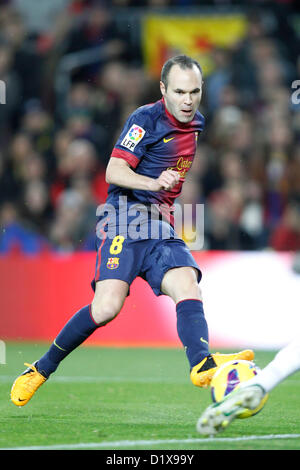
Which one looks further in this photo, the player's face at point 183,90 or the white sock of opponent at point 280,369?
the player's face at point 183,90

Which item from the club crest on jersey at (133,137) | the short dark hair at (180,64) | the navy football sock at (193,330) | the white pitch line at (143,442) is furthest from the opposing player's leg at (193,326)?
the short dark hair at (180,64)

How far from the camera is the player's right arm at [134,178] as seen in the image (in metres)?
4.82

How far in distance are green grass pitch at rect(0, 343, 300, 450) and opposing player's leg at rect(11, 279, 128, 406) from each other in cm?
14

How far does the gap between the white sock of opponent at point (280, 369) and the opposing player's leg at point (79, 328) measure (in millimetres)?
1225

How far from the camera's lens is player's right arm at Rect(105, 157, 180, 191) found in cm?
482

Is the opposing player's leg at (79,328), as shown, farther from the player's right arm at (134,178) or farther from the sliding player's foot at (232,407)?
the sliding player's foot at (232,407)

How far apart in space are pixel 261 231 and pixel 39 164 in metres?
2.80

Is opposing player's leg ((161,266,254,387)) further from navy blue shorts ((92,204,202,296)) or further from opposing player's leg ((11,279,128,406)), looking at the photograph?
opposing player's leg ((11,279,128,406))

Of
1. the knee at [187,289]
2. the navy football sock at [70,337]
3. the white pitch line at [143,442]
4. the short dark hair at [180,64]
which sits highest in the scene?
the short dark hair at [180,64]

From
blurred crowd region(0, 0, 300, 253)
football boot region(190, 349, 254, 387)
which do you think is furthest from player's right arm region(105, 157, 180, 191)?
blurred crowd region(0, 0, 300, 253)

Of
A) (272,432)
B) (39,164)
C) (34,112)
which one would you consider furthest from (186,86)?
(34,112)

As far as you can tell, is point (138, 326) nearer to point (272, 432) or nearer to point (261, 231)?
point (261, 231)

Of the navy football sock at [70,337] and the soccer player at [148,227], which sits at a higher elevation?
the soccer player at [148,227]

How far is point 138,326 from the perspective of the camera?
956cm
